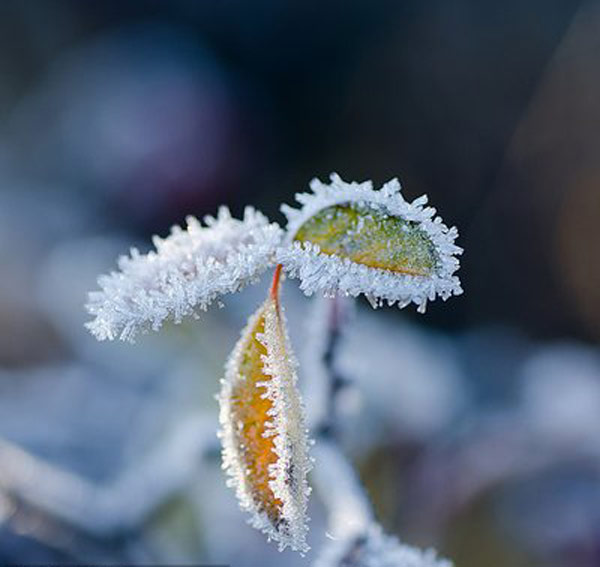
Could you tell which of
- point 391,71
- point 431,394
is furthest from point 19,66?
point 431,394

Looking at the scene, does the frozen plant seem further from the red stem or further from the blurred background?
the blurred background

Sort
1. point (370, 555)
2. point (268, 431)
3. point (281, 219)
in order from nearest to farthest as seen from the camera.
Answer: point (268, 431) < point (370, 555) < point (281, 219)

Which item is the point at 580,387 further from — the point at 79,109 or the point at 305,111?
the point at 79,109

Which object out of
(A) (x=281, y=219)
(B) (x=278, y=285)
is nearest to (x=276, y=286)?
(B) (x=278, y=285)

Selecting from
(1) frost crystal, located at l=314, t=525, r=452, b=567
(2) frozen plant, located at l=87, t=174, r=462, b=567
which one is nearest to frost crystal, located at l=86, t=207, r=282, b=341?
(2) frozen plant, located at l=87, t=174, r=462, b=567

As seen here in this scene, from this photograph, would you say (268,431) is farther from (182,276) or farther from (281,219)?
(281,219)

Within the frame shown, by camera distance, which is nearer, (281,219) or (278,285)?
(278,285)
